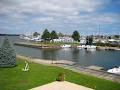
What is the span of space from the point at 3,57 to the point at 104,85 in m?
15.8

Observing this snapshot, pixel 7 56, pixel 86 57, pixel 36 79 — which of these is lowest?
pixel 86 57

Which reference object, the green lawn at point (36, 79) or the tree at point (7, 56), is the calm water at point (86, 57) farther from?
the green lawn at point (36, 79)

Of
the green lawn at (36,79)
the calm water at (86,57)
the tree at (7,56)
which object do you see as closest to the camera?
the green lawn at (36,79)

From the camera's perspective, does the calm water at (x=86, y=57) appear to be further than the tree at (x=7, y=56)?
Yes

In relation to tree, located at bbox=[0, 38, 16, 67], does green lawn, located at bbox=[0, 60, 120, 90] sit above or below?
below

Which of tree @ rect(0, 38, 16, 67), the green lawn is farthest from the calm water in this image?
the green lawn

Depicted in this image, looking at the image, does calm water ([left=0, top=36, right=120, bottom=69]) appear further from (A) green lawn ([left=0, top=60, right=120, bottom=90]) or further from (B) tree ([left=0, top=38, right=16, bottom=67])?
(A) green lawn ([left=0, top=60, right=120, bottom=90])

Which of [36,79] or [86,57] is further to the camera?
[86,57]

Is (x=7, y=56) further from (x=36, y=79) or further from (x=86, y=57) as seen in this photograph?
(x=86, y=57)

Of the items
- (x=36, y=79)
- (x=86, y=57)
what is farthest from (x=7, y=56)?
(x=86, y=57)

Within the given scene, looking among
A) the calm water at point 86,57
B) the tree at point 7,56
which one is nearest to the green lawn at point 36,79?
the tree at point 7,56

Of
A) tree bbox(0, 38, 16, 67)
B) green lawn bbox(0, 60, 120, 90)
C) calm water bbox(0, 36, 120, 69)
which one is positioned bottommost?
calm water bbox(0, 36, 120, 69)

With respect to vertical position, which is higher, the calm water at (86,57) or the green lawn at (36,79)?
the green lawn at (36,79)

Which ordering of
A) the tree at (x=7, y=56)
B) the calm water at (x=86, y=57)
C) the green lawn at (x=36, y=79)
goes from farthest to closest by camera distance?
the calm water at (x=86, y=57), the tree at (x=7, y=56), the green lawn at (x=36, y=79)
